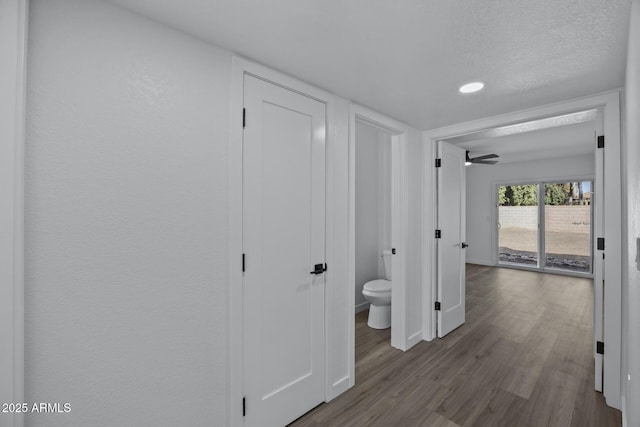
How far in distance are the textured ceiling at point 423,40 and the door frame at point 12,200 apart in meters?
0.46

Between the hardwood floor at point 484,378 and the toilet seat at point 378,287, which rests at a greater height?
the toilet seat at point 378,287

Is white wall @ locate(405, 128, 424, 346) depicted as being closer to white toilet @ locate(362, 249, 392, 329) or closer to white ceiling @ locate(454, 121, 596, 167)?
white toilet @ locate(362, 249, 392, 329)

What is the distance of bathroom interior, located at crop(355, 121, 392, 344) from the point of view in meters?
3.99

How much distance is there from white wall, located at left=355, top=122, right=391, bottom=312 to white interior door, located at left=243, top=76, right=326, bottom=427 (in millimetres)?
1985

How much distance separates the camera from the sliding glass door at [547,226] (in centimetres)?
599

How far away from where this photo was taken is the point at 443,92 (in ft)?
7.16

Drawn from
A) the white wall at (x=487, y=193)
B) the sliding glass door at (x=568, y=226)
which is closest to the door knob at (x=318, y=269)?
the white wall at (x=487, y=193)

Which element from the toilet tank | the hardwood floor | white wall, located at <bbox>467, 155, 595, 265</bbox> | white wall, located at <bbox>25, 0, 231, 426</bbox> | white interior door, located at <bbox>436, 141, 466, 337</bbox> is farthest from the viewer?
white wall, located at <bbox>467, 155, 595, 265</bbox>

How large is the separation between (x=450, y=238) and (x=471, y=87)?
70.1 inches

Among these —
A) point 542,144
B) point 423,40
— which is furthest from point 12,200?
point 542,144

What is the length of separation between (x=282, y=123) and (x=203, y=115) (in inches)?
19.8

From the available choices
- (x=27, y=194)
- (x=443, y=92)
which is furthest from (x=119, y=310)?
(x=443, y=92)

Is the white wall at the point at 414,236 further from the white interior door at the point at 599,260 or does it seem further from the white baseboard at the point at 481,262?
the white baseboard at the point at 481,262

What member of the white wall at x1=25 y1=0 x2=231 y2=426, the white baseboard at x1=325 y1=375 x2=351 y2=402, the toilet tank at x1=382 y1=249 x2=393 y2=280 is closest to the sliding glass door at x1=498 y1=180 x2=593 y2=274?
the toilet tank at x1=382 y1=249 x2=393 y2=280
